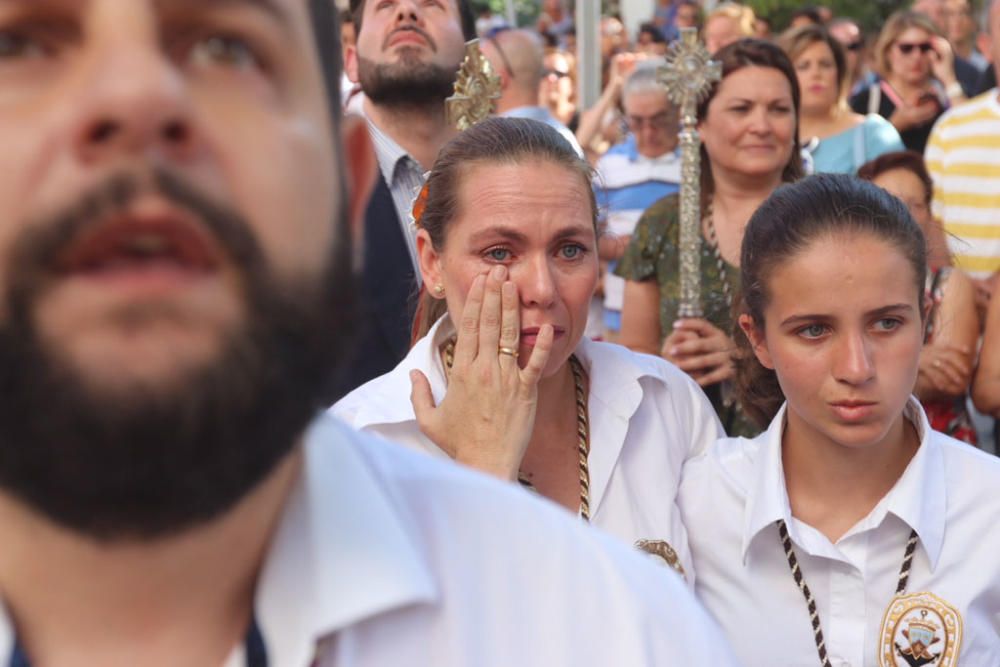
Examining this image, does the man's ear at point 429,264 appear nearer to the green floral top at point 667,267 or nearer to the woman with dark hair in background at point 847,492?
the woman with dark hair in background at point 847,492

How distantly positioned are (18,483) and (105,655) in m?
0.20

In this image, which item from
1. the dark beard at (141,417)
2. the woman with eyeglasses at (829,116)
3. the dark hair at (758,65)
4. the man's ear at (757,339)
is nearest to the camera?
the dark beard at (141,417)

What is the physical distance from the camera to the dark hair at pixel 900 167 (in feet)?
16.2

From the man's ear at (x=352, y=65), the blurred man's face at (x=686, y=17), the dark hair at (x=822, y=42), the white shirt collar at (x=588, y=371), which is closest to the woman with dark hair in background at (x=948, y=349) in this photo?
the white shirt collar at (x=588, y=371)

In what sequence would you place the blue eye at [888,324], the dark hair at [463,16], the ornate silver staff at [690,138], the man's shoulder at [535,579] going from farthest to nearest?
the dark hair at [463,16], the ornate silver staff at [690,138], the blue eye at [888,324], the man's shoulder at [535,579]

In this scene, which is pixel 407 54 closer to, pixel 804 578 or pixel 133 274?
pixel 804 578

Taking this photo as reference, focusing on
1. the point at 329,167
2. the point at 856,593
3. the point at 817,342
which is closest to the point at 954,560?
the point at 856,593

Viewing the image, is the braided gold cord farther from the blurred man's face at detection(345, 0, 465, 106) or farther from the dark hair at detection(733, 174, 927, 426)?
the blurred man's face at detection(345, 0, 465, 106)

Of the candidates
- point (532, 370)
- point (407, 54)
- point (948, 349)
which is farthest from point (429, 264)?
point (948, 349)

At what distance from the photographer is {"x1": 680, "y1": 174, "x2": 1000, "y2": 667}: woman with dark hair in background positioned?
9.23ft

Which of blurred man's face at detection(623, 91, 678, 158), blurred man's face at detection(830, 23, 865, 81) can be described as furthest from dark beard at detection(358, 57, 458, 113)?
blurred man's face at detection(830, 23, 865, 81)

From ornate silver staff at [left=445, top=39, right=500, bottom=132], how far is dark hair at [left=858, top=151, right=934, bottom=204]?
142 cm

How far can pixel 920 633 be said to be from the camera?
275 cm

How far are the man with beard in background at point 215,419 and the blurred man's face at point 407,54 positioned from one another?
3092 mm
